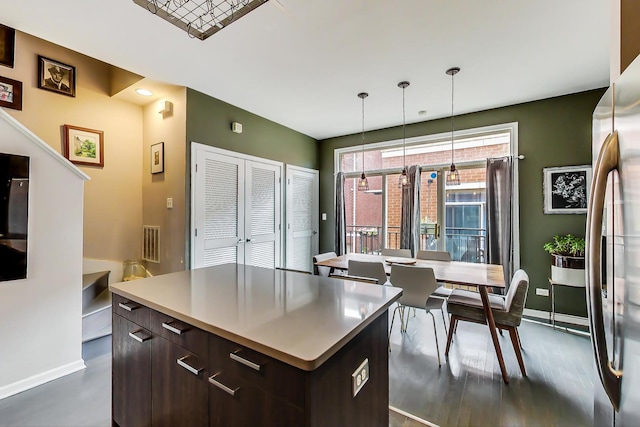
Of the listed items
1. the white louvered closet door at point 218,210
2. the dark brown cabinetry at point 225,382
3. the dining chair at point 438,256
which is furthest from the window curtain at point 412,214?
the dark brown cabinetry at point 225,382

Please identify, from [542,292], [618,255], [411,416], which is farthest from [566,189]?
[618,255]

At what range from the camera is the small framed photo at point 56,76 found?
9.99 feet

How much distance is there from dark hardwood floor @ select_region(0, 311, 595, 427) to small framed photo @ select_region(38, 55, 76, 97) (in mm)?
2811

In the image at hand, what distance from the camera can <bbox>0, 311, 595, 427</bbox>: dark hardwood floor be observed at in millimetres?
1761

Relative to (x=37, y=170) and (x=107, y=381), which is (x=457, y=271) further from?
(x=37, y=170)

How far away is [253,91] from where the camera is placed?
131 inches

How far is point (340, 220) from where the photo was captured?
198 inches

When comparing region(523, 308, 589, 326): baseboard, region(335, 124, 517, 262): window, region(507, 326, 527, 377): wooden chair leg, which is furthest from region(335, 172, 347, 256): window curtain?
region(507, 326, 527, 377): wooden chair leg

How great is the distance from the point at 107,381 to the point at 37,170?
1728 millimetres

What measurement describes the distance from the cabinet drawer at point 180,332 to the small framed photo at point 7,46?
344cm

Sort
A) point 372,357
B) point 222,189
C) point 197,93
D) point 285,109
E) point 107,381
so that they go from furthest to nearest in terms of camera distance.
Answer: point 285,109 < point 222,189 < point 197,93 < point 107,381 < point 372,357

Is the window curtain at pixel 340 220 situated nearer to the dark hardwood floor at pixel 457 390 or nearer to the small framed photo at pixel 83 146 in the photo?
the dark hardwood floor at pixel 457 390

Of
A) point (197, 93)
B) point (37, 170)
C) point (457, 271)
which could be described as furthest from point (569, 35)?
point (37, 170)

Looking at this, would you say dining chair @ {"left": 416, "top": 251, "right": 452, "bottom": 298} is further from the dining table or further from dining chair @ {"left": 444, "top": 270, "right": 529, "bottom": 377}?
dining chair @ {"left": 444, "top": 270, "right": 529, "bottom": 377}
